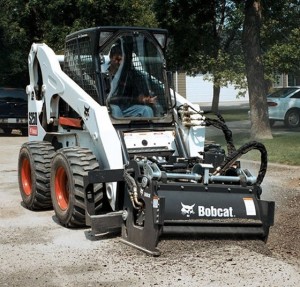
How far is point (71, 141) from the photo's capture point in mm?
8742

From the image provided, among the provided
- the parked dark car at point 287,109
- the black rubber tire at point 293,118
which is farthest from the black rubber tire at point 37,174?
the black rubber tire at point 293,118

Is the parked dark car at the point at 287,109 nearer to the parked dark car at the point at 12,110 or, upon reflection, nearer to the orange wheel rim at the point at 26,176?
the parked dark car at the point at 12,110

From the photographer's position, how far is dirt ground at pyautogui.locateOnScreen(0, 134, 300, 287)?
5656mm

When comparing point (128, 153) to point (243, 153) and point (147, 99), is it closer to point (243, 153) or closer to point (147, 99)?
point (147, 99)

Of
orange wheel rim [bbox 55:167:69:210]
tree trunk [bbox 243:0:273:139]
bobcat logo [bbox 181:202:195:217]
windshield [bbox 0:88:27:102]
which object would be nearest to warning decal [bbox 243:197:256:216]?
bobcat logo [bbox 181:202:195:217]

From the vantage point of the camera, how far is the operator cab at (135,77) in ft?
26.2

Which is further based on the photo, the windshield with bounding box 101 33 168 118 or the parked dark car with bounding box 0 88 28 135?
the parked dark car with bounding box 0 88 28 135

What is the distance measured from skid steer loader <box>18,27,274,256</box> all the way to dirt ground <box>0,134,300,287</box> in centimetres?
16

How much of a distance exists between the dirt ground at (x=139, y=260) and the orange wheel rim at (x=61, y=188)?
0.31 m

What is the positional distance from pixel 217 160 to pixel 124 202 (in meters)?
1.47

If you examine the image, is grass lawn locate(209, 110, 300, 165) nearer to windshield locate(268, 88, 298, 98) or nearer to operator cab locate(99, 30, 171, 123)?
windshield locate(268, 88, 298, 98)

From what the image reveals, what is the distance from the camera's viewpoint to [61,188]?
318 inches

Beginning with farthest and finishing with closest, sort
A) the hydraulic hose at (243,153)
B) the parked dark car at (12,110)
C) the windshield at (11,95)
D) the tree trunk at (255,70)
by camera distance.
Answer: the windshield at (11,95)
the parked dark car at (12,110)
the tree trunk at (255,70)
the hydraulic hose at (243,153)

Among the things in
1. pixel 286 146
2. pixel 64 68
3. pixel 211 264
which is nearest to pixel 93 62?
pixel 64 68
